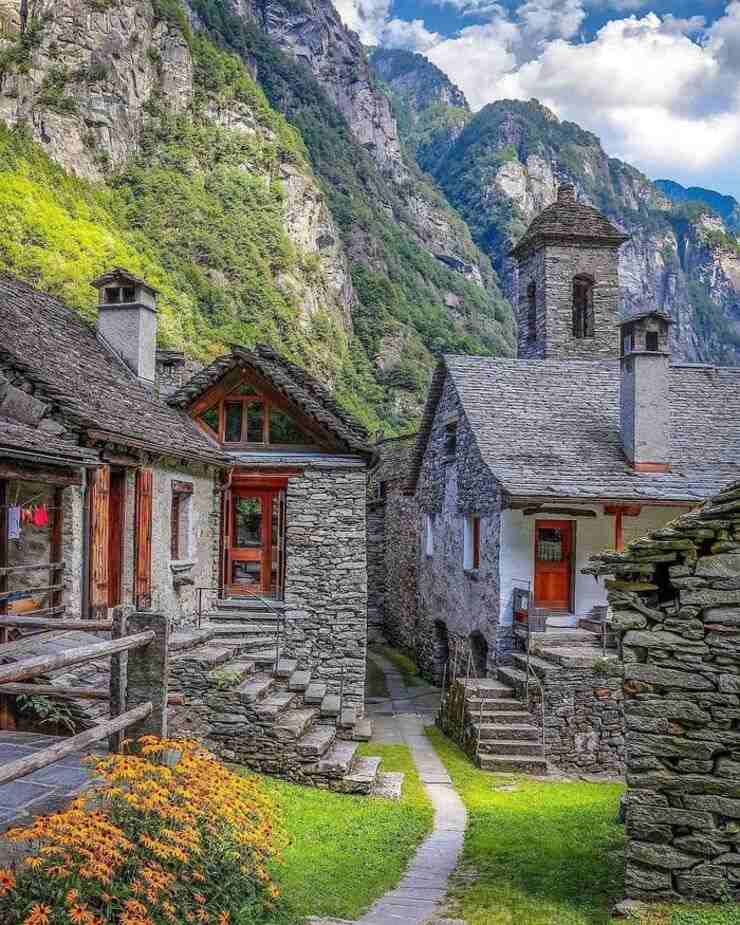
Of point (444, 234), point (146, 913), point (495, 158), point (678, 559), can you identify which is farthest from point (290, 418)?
point (495, 158)

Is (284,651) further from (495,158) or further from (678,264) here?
(678,264)

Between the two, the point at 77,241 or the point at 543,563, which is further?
the point at 77,241

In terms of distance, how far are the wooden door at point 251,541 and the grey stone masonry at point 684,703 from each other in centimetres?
1094

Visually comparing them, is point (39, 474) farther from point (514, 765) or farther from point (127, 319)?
point (514, 765)

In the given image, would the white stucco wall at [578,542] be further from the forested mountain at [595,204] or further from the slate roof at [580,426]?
the forested mountain at [595,204]

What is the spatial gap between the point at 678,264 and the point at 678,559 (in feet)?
374

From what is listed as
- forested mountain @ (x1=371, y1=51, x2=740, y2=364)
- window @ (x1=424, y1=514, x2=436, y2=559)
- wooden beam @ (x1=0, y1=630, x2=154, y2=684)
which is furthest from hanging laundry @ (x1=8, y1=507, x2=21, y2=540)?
forested mountain @ (x1=371, y1=51, x2=740, y2=364)

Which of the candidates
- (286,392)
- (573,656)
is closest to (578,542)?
(573,656)

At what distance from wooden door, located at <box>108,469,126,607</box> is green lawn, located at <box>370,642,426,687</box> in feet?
33.3

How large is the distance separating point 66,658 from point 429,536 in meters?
18.7

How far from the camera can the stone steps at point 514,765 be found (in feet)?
43.6

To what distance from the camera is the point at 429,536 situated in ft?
76.8

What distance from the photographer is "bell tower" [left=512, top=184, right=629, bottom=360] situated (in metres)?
26.5

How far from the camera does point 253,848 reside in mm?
6062
